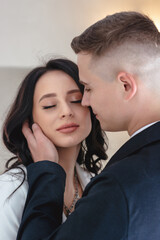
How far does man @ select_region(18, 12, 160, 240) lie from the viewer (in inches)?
24.3

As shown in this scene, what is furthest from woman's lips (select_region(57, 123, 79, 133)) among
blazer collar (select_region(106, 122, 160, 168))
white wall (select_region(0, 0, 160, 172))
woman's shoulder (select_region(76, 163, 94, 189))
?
white wall (select_region(0, 0, 160, 172))

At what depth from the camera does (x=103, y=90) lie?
81 cm

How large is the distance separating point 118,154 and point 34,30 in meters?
1.43

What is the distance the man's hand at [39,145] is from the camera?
97 cm

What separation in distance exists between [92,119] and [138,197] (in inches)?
21.7

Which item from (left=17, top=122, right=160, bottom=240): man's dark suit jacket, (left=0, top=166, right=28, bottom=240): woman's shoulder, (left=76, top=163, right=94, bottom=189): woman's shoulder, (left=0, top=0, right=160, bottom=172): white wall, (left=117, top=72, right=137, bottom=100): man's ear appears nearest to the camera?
(left=17, top=122, right=160, bottom=240): man's dark suit jacket

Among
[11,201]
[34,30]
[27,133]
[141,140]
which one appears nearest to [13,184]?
[11,201]

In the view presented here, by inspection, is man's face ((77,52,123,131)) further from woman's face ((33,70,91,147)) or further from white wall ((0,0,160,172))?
white wall ((0,0,160,172))

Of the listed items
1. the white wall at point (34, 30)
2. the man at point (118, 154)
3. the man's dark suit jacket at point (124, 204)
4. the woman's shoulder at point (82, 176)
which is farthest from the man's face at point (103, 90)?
the white wall at point (34, 30)

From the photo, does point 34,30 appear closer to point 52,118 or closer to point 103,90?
point 52,118

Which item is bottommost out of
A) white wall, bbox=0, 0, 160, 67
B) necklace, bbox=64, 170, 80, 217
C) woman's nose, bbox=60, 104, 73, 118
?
necklace, bbox=64, 170, 80, 217

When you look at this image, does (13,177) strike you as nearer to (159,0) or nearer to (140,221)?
(140,221)

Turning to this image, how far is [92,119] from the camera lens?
3.77ft

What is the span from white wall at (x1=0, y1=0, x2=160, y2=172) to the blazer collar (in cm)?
123
